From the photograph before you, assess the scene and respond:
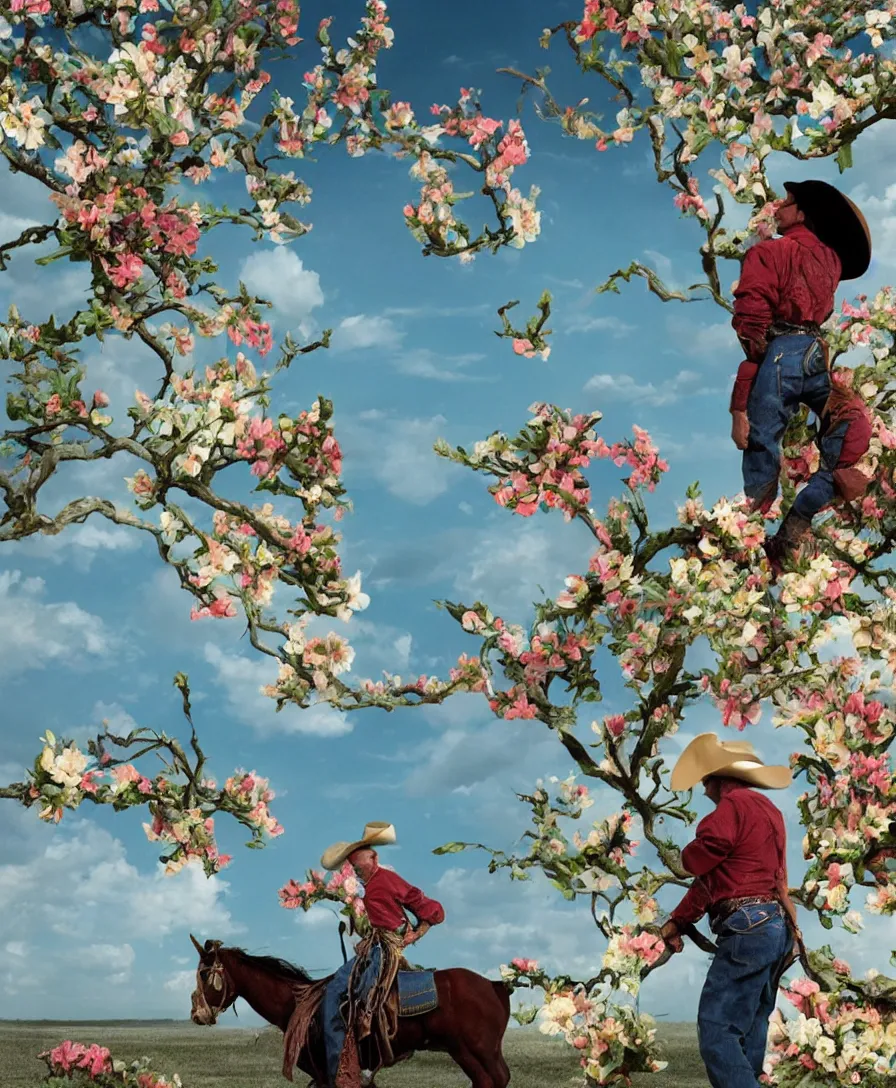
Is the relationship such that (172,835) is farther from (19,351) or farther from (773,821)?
(773,821)

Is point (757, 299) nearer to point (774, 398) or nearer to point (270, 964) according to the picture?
point (774, 398)

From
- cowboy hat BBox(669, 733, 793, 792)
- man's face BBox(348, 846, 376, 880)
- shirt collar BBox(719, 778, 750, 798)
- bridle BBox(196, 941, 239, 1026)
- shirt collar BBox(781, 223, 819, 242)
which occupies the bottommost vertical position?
bridle BBox(196, 941, 239, 1026)

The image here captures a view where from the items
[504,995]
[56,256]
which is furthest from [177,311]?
[504,995]

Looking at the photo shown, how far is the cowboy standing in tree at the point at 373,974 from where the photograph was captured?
6.88 meters

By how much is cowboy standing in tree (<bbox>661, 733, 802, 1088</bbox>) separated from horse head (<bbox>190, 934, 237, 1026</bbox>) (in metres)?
3.16

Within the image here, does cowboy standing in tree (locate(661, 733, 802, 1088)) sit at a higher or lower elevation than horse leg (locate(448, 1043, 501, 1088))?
higher

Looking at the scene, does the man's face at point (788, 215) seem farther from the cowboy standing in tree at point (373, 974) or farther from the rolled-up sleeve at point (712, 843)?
the cowboy standing in tree at point (373, 974)

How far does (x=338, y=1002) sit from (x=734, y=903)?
8.93 ft

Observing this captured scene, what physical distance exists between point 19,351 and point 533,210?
11.1 ft

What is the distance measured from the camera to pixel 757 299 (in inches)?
252

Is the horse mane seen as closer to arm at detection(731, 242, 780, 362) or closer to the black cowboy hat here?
arm at detection(731, 242, 780, 362)

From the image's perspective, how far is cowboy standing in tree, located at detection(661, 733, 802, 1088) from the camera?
5.35 metres

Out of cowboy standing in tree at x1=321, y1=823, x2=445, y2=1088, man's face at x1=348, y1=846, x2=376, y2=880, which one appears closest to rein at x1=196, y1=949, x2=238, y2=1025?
A: cowboy standing in tree at x1=321, y1=823, x2=445, y2=1088

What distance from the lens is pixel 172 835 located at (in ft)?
24.6
